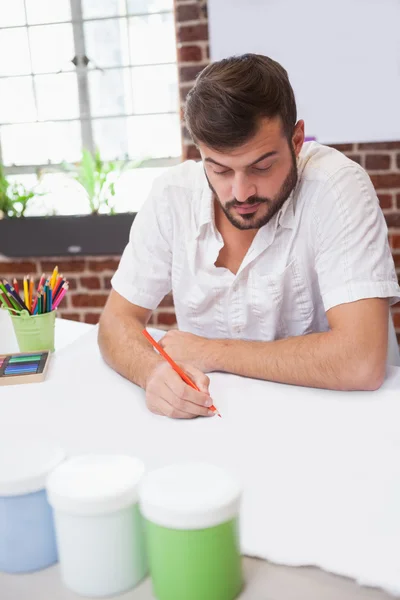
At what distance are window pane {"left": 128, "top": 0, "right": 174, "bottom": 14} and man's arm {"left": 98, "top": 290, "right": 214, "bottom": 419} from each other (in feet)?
6.19

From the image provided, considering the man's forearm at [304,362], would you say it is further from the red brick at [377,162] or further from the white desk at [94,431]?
the red brick at [377,162]

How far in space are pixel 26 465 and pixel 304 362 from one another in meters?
0.67

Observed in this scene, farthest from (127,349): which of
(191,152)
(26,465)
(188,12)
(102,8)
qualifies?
(102,8)

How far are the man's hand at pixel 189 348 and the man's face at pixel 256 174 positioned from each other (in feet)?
0.89

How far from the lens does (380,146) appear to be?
2.64 metres

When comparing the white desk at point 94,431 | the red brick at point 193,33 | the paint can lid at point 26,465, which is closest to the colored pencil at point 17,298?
the white desk at point 94,431

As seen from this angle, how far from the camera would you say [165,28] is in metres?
3.00

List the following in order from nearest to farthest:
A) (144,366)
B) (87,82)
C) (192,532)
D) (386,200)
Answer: (192,532) < (144,366) < (386,200) < (87,82)

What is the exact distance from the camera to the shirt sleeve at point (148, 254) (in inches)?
62.7

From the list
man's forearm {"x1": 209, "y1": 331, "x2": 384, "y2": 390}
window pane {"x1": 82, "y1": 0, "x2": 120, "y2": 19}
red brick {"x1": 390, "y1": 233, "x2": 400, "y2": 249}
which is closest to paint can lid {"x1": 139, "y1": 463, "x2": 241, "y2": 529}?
man's forearm {"x1": 209, "y1": 331, "x2": 384, "y2": 390}

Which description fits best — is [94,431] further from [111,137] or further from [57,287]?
[111,137]

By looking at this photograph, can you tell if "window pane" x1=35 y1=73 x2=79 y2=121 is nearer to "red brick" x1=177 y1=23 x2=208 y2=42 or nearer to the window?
the window

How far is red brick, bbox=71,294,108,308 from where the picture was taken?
3074 millimetres

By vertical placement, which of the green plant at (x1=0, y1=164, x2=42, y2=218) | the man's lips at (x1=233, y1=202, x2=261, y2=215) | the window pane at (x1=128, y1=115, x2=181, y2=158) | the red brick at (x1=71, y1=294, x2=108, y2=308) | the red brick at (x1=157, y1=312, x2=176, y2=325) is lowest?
the red brick at (x1=157, y1=312, x2=176, y2=325)
